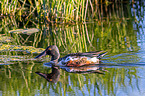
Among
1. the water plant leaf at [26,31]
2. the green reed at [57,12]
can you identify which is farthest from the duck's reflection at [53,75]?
the green reed at [57,12]

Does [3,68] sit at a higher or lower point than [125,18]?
lower

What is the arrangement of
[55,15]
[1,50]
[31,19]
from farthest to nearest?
[31,19] → [55,15] → [1,50]

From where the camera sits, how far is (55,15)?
12.6 m

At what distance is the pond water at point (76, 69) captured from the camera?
222 inches

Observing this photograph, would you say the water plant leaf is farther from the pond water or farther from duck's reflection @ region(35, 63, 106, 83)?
duck's reflection @ region(35, 63, 106, 83)

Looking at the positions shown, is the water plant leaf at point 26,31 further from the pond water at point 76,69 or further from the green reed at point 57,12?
the green reed at point 57,12

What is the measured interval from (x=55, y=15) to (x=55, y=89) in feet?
23.6

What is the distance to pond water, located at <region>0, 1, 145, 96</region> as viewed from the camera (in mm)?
5633

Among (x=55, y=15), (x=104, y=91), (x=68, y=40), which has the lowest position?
(x=104, y=91)

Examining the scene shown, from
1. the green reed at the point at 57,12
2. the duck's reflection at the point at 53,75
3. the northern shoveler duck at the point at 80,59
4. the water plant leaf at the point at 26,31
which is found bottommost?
the duck's reflection at the point at 53,75

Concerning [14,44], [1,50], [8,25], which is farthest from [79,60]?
[8,25]

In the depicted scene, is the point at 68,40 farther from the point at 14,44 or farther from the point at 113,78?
A: the point at 113,78

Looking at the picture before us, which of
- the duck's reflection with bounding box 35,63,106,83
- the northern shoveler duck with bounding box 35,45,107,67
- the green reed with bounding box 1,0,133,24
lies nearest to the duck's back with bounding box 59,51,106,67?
the northern shoveler duck with bounding box 35,45,107,67

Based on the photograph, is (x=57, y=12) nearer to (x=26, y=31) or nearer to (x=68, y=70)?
(x=26, y=31)
